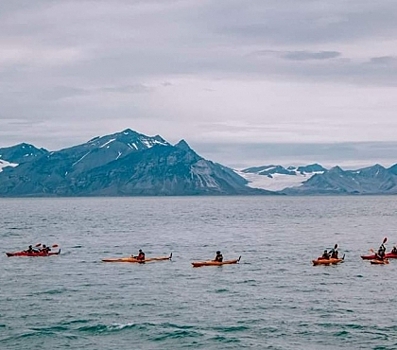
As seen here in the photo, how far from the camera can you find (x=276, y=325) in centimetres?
4816

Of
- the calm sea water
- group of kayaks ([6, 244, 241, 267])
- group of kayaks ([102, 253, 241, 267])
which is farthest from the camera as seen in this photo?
group of kayaks ([6, 244, 241, 267])

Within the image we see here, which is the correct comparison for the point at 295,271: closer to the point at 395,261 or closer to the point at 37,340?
the point at 395,261

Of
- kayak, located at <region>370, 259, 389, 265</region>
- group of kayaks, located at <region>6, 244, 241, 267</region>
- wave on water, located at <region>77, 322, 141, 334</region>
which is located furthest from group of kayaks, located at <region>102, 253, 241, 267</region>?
wave on water, located at <region>77, 322, 141, 334</region>

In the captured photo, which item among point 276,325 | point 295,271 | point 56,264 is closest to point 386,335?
point 276,325

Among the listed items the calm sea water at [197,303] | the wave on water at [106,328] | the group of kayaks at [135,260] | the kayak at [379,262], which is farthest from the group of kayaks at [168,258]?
the wave on water at [106,328]

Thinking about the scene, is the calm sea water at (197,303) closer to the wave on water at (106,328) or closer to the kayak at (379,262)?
the wave on water at (106,328)

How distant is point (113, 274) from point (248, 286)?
15.8m

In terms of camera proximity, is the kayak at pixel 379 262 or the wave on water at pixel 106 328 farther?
the kayak at pixel 379 262

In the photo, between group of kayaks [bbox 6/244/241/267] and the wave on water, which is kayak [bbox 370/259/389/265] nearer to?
group of kayaks [bbox 6/244/241/267]

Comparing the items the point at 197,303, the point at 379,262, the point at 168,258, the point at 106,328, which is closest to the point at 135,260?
the point at 168,258

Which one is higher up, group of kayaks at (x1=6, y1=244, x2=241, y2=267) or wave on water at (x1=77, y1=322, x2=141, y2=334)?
group of kayaks at (x1=6, y1=244, x2=241, y2=267)

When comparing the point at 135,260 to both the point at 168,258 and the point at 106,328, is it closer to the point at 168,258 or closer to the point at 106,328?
the point at 168,258

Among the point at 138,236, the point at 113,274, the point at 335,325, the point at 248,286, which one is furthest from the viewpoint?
the point at 138,236

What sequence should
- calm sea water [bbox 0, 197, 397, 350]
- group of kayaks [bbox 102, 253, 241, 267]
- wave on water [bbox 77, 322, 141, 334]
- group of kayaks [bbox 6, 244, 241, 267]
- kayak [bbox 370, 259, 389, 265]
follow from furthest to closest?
kayak [bbox 370, 259, 389, 265] → group of kayaks [bbox 6, 244, 241, 267] → group of kayaks [bbox 102, 253, 241, 267] → wave on water [bbox 77, 322, 141, 334] → calm sea water [bbox 0, 197, 397, 350]
